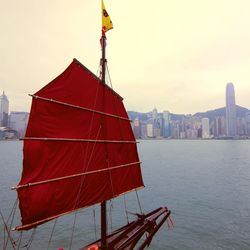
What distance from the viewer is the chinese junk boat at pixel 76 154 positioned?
8078 mm

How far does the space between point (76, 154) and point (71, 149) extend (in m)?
0.31

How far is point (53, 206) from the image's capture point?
8.33 m

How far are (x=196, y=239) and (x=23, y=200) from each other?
45.6 ft

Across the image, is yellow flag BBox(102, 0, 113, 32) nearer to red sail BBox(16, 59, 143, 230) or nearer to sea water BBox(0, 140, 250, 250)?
red sail BBox(16, 59, 143, 230)

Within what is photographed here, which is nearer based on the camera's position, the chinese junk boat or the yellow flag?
the chinese junk boat

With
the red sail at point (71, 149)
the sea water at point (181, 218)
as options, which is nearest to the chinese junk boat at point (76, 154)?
the red sail at point (71, 149)

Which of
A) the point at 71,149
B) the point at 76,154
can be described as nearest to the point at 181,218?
the point at 76,154

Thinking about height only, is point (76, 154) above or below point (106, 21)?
below

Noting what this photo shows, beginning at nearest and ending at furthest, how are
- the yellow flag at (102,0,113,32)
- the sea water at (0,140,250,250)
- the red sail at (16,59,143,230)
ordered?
the red sail at (16,59,143,230) < the yellow flag at (102,0,113,32) < the sea water at (0,140,250,250)

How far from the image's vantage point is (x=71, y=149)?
908cm

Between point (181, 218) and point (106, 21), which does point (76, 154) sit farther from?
point (181, 218)

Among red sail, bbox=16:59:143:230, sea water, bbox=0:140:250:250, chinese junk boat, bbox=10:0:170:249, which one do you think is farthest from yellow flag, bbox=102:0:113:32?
sea water, bbox=0:140:250:250

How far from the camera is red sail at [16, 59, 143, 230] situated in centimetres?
805

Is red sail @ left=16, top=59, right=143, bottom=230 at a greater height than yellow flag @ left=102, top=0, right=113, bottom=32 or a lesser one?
lesser
